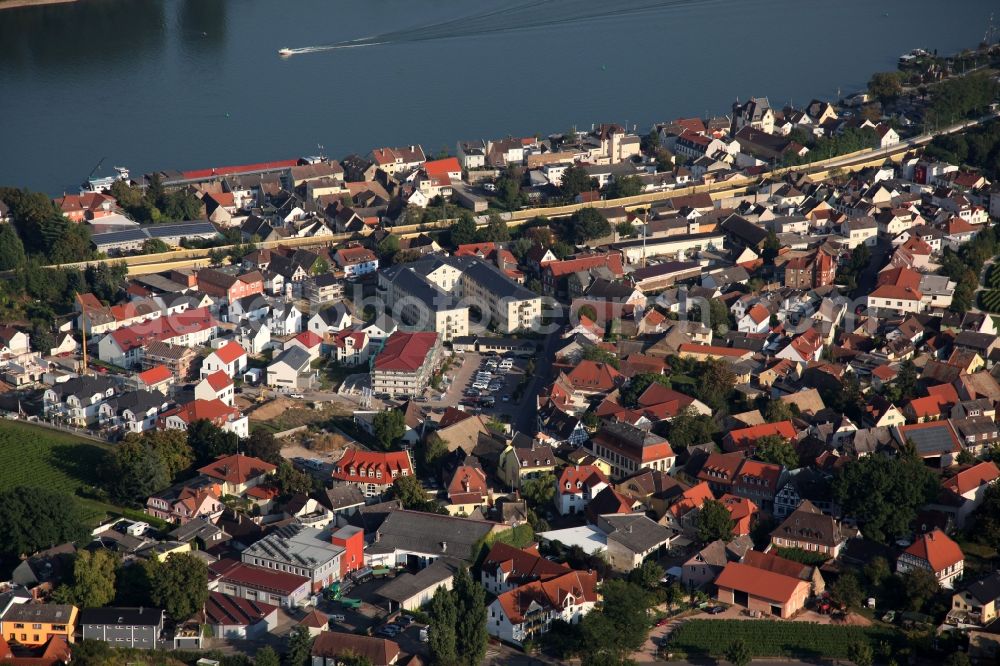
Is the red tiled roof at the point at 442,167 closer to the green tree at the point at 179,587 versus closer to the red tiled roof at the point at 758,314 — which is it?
the red tiled roof at the point at 758,314

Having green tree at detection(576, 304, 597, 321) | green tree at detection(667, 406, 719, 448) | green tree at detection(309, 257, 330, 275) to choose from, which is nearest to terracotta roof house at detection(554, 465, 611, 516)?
green tree at detection(667, 406, 719, 448)

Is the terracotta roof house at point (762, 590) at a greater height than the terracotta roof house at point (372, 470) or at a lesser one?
lesser

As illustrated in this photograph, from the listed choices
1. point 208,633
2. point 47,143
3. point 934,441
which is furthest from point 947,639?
point 47,143

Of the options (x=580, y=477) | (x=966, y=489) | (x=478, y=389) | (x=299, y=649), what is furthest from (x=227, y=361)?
(x=966, y=489)

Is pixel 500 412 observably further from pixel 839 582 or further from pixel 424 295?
pixel 839 582

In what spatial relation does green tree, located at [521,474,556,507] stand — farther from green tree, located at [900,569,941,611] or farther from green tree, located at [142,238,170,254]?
green tree, located at [142,238,170,254]

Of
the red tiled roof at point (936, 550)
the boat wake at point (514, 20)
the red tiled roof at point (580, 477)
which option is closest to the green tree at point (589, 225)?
the red tiled roof at point (580, 477)
